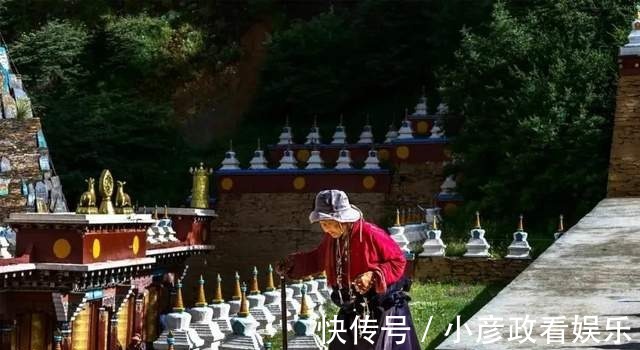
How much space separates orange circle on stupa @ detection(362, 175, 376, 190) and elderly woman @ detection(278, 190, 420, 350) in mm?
16029

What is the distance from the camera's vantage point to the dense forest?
17.9 metres

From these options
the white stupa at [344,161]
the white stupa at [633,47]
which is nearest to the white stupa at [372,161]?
the white stupa at [344,161]

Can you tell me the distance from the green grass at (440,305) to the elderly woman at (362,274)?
13.2 ft

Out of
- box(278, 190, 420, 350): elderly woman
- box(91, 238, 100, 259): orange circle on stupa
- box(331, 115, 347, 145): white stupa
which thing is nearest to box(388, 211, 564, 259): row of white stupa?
box(91, 238, 100, 259): orange circle on stupa

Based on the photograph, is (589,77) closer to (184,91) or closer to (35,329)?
(35,329)

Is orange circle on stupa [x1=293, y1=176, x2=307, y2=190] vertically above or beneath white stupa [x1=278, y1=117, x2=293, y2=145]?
beneath

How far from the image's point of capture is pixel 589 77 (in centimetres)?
1809

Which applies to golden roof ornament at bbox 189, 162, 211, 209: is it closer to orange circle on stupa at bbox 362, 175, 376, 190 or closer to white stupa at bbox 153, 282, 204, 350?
orange circle on stupa at bbox 362, 175, 376, 190

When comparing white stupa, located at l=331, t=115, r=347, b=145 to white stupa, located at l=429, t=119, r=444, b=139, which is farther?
white stupa, located at l=331, t=115, r=347, b=145

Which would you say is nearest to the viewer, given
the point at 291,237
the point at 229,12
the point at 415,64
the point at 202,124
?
the point at 291,237

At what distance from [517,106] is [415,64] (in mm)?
6882

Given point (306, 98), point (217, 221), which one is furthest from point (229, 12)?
point (217, 221)

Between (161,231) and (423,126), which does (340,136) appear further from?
(161,231)

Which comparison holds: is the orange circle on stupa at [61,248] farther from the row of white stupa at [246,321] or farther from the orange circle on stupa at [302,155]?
the orange circle on stupa at [302,155]
